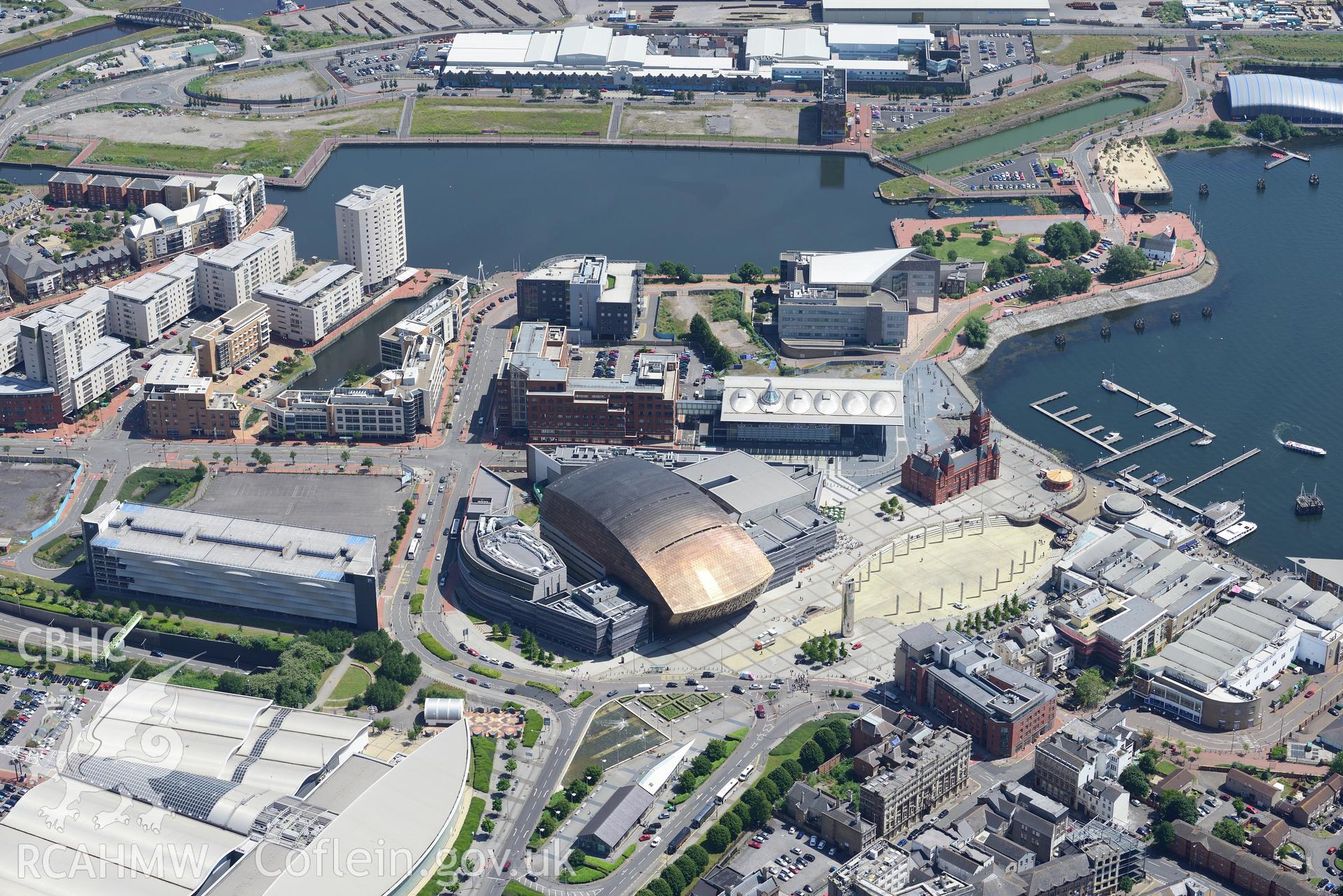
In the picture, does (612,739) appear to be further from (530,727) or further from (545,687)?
(545,687)

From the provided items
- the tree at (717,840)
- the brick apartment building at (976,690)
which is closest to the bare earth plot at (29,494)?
the tree at (717,840)

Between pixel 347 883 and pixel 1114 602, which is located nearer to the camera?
pixel 347 883

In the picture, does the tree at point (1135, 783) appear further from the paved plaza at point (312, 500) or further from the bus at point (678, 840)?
the paved plaza at point (312, 500)

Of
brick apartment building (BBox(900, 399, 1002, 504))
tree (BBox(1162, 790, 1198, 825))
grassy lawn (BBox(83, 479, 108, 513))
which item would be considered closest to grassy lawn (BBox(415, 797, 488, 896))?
tree (BBox(1162, 790, 1198, 825))

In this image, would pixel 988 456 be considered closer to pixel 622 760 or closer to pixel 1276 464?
pixel 1276 464

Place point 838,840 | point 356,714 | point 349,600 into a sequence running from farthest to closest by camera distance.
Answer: point 349,600
point 356,714
point 838,840

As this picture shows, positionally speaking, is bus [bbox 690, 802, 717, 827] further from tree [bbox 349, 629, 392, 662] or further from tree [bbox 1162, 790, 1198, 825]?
tree [bbox 1162, 790, 1198, 825]

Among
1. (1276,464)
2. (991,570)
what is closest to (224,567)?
(991,570)
